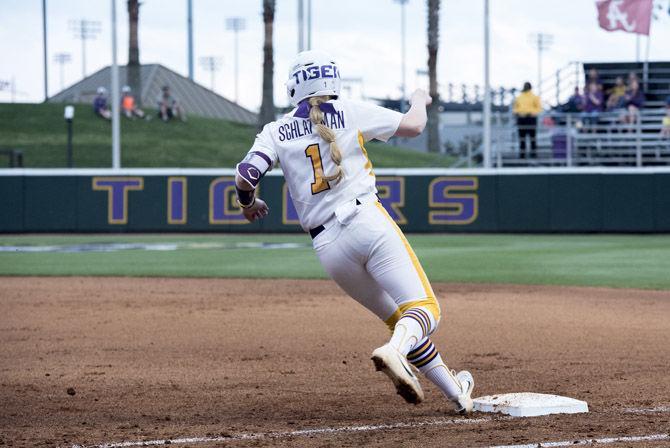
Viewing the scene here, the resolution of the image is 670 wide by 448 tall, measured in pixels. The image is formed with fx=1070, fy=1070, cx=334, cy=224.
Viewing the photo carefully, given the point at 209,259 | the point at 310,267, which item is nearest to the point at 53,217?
the point at 209,259

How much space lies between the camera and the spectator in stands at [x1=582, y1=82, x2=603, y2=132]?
27.5 meters

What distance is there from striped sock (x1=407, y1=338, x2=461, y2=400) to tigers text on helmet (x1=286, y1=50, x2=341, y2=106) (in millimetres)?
1405

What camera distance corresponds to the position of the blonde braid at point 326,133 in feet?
17.7

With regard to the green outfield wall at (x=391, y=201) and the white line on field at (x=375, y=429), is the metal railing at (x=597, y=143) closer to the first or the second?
the green outfield wall at (x=391, y=201)

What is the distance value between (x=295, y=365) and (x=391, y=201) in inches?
681

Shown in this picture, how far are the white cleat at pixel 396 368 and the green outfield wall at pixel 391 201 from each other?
19419mm

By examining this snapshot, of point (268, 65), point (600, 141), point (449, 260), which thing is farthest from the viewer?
point (268, 65)

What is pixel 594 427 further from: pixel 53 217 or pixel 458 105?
pixel 458 105

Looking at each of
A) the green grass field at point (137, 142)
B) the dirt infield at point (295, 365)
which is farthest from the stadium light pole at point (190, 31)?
the dirt infield at point (295, 365)

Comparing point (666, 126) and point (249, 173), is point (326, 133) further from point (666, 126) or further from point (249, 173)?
point (666, 126)

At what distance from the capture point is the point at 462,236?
2428 centimetres

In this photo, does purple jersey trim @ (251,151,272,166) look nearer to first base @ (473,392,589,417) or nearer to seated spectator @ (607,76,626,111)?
first base @ (473,392,589,417)

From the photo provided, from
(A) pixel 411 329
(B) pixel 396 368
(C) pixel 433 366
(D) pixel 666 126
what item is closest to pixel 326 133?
(A) pixel 411 329

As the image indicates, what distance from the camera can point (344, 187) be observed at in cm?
550
